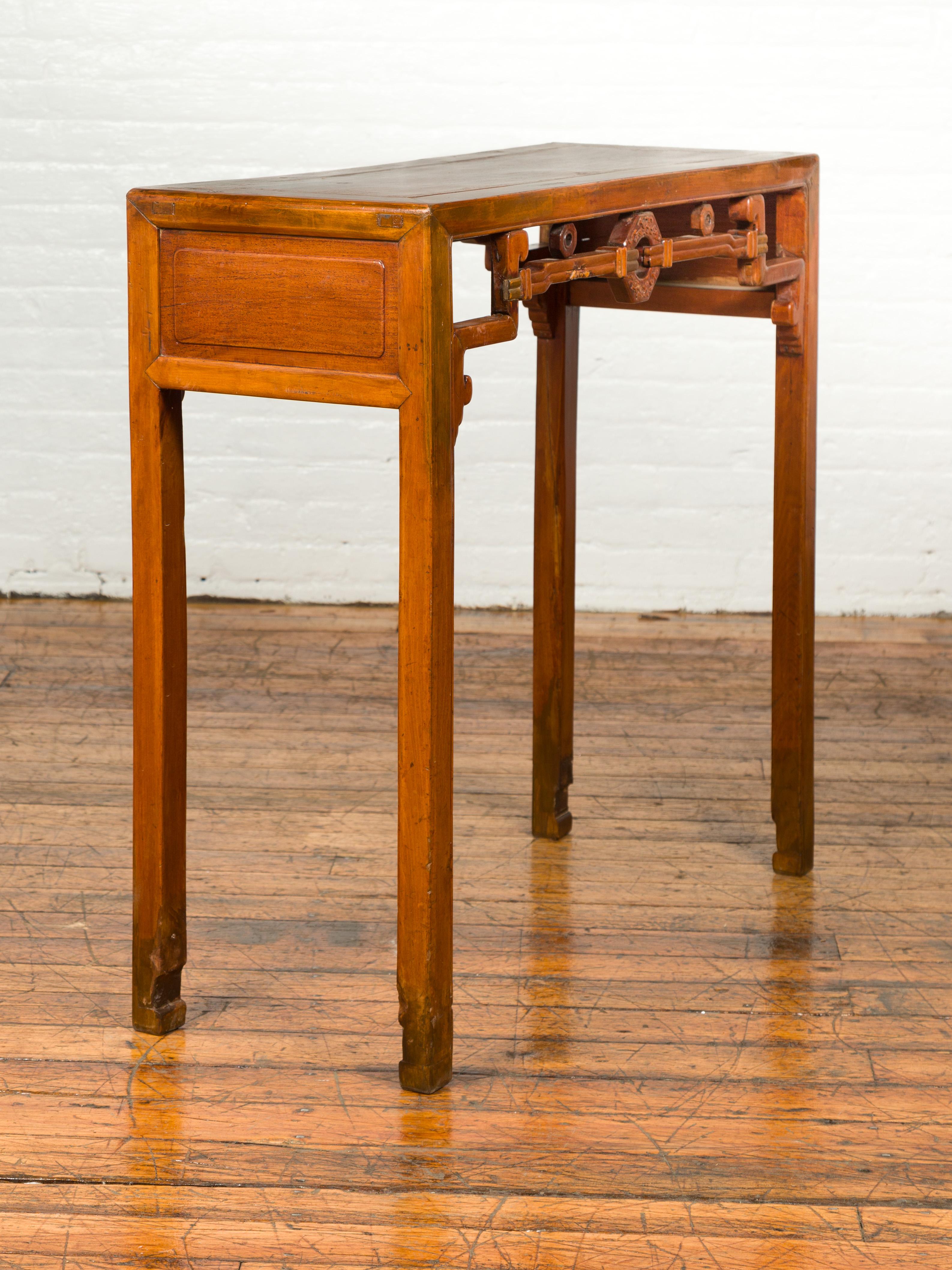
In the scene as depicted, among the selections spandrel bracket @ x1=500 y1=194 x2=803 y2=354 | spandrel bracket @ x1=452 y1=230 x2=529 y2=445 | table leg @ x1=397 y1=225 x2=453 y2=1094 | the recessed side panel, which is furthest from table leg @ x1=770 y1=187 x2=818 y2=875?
the recessed side panel

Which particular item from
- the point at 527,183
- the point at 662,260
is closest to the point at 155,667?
the point at 527,183

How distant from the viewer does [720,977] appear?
2.52m

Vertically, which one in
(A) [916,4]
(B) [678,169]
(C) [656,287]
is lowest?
(C) [656,287]

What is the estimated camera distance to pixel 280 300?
2.02 m

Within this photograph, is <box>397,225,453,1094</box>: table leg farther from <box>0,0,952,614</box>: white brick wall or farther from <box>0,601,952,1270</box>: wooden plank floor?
<box>0,0,952,614</box>: white brick wall

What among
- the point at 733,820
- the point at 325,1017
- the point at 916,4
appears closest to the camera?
the point at 325,1017

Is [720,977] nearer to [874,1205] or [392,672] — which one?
[874,1205]

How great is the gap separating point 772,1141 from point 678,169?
4.28 feet

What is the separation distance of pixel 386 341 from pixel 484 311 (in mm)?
2992

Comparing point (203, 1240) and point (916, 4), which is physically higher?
point (916, 4)

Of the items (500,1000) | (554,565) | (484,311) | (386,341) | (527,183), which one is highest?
(527,183)

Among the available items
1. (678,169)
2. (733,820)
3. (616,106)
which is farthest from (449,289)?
(616,106)

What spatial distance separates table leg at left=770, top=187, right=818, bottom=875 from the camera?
2.85 m

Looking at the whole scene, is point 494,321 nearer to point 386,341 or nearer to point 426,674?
point 386,341
